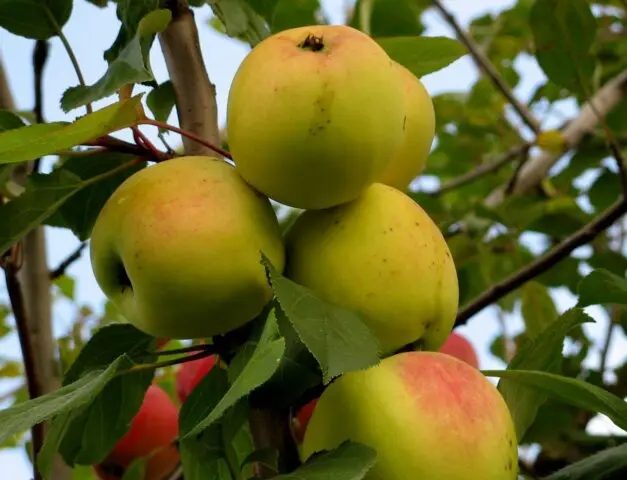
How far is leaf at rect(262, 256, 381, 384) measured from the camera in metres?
0.57

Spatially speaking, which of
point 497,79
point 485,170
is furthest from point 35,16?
point 485,170

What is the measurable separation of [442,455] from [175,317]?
0.22 meters

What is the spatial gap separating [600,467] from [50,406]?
486 mm

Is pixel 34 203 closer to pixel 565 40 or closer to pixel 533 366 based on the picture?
pixel 533 366

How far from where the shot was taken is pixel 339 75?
63 centimetres

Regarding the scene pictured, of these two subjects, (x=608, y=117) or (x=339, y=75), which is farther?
(x=608, y=117)

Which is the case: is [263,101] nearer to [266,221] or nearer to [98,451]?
[266,221]

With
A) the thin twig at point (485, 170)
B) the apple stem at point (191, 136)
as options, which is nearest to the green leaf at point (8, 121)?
the apple stem at point (191, 136)

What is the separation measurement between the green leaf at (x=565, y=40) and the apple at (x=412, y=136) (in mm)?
417

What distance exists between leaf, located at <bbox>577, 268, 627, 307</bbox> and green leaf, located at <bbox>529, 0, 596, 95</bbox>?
446 millimetres

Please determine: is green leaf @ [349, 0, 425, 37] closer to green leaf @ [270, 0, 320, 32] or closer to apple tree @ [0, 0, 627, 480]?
green leaf @ [270, 0, 320, 32]

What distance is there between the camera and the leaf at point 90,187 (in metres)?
0.80

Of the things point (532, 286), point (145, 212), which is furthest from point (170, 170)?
point (532, 286)

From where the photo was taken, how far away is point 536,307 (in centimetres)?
141
